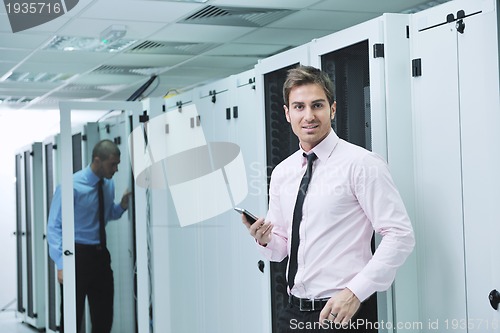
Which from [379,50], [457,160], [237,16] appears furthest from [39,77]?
[457,160]

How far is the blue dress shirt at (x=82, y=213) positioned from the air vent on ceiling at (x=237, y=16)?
131 centimetres

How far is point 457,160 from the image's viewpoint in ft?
7.58

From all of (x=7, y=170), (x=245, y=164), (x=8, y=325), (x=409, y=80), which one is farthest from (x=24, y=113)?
(x=409, y=80)

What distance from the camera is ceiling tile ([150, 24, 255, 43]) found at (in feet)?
16.0

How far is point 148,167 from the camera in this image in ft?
16.1

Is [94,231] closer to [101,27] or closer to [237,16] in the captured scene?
[101,27]

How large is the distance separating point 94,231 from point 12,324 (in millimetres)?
3503

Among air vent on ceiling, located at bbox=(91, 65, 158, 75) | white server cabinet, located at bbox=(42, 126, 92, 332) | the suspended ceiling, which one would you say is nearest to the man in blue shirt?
the suspended ceiling

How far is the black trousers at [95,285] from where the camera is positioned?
4727 mm

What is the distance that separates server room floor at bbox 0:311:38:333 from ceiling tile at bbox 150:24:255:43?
374 cm

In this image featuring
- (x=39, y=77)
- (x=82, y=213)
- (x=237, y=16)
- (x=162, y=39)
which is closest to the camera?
(x=237, y=16)

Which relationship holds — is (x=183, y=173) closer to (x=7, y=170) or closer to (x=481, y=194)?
(x=481, y=194)

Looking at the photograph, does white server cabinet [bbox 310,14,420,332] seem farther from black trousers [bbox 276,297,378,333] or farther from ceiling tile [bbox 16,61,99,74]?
ceiling tile [bbox 16,61,99,74]

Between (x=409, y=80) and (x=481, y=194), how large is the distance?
1.70ft
